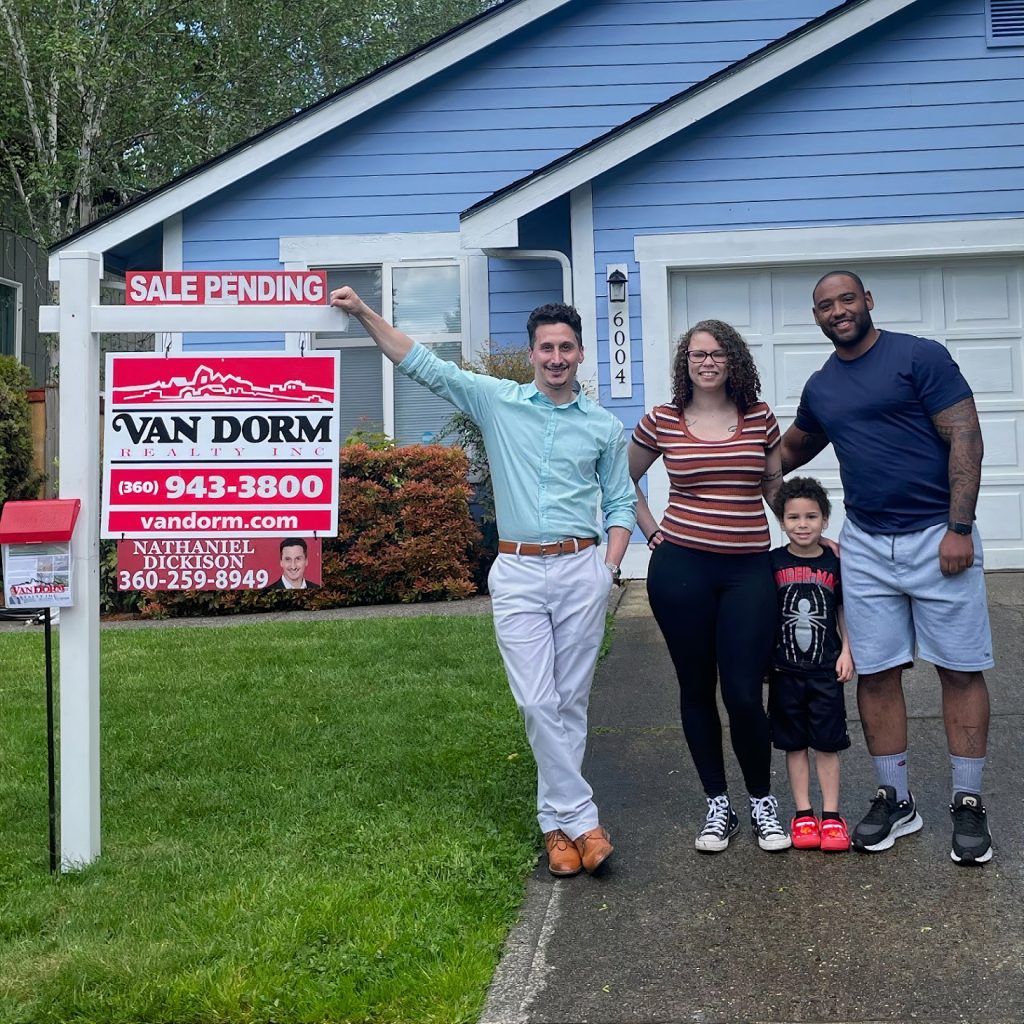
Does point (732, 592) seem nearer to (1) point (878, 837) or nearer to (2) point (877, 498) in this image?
(2) point (877, 498)

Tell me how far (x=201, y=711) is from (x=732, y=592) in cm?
309

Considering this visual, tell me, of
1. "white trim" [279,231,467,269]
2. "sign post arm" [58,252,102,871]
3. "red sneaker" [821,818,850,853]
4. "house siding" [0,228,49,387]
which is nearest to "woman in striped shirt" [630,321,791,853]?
"red sneaker" [821,818,850,853]

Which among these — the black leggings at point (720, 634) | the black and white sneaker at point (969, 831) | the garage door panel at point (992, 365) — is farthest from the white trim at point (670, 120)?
the black and white sneaker at point (969, 831)

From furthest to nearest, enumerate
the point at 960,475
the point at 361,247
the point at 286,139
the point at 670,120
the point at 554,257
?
the point at 361,247 < the point at 286,139 < the point at 554,257 < the point at 670,120 < the point at 960,475

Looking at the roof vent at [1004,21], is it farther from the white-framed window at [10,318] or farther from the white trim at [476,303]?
the white-framed window at [10,318]

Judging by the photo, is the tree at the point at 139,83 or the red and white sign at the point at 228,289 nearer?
the red and white sign at the point at 228,289

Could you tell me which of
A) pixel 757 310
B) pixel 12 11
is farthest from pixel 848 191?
pixel 12 11

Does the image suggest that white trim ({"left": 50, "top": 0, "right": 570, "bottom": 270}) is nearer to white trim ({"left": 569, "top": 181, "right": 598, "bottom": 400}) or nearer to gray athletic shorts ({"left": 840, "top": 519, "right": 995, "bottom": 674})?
white trim ({"left": 569, "top": 181, "right": 598, "bottom": 400})

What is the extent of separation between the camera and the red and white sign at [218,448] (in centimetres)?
418

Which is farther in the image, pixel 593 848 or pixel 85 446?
pixel 85 446

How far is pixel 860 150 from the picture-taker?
926 centimetres

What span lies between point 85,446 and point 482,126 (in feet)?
24.3

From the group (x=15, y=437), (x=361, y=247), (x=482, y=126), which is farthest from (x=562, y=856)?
(x=15, y=437)

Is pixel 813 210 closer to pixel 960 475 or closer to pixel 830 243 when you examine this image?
pixel 830 243
